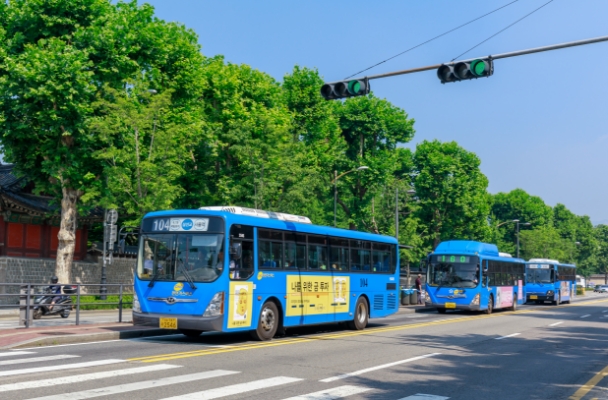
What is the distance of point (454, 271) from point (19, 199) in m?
23.9

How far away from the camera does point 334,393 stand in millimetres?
9492

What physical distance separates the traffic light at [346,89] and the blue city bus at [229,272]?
3580 mm

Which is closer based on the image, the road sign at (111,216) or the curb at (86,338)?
the curb at (86,338)

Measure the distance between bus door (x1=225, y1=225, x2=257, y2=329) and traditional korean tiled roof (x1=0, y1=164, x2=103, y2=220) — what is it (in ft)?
83.2

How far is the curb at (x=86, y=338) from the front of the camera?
14428 millimetres

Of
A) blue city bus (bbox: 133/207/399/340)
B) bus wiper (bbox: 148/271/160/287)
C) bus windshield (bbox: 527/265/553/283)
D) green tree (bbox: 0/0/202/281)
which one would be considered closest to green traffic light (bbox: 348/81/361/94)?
blue city bus (bbox: 133/207/399/340)

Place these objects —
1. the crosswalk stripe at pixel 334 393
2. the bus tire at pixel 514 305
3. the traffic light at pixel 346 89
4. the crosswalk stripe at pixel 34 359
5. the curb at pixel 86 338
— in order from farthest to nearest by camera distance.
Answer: the bus tire at pixel 514 305 < the traffic light at pixel 346 89 < the curb at pixel 86 338 < the crosswalk stripe at pixel 34 359 < the crosswalk stripe at pixel 334 393

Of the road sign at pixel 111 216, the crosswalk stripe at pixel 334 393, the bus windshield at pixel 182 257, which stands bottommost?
the crosswalk stripe at pixel 334 393

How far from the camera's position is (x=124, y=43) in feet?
106

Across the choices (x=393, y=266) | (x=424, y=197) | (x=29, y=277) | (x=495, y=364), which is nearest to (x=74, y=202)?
(x=29, y=277)

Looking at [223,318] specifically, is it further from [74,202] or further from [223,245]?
[74,202]

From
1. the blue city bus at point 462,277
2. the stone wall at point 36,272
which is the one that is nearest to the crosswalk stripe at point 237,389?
the blue city bus at point 462,277

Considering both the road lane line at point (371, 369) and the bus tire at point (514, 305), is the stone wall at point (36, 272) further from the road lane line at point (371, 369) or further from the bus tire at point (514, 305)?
the road lane line at point (371, 369)

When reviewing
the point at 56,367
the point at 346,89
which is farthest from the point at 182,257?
the point at 346,89
